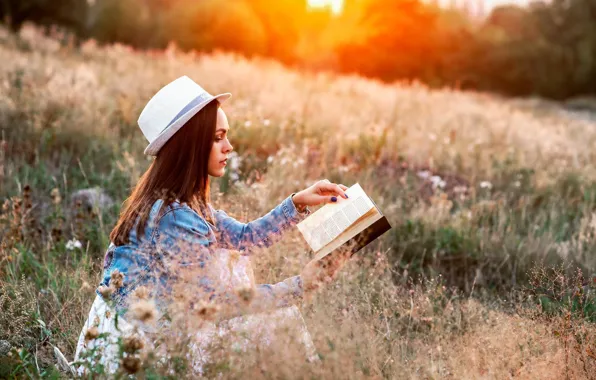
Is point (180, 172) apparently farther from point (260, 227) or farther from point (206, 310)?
point (206, 310)

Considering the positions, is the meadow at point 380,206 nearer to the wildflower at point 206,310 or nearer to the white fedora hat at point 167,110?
the wildflower at point 206,310

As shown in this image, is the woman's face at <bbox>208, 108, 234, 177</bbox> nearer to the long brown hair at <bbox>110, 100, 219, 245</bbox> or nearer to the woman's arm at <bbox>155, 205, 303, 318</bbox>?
the long brown hair at <bbox>110, 100, 219, 245</bbox>

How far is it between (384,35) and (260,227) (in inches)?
1052

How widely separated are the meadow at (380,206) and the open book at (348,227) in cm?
30

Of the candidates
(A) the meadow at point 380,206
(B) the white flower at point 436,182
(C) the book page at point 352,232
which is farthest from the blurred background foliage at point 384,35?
(C) the book page at point 352,232

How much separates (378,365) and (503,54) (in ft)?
98.8

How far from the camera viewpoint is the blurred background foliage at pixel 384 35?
23.7 m

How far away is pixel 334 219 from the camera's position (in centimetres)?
244

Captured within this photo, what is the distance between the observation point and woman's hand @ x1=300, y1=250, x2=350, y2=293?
2.28 metres

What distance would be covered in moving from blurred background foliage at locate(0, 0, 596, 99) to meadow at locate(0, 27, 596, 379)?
16.0 metres

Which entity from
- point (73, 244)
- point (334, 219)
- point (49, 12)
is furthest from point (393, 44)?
point (334, 219)

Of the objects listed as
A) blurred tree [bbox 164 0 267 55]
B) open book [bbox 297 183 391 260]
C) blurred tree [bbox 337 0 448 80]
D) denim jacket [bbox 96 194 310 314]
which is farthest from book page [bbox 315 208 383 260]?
blurred tree [bbox 337 0 448 80]

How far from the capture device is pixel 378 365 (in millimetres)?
2281

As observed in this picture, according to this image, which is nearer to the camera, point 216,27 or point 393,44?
point 216,27
